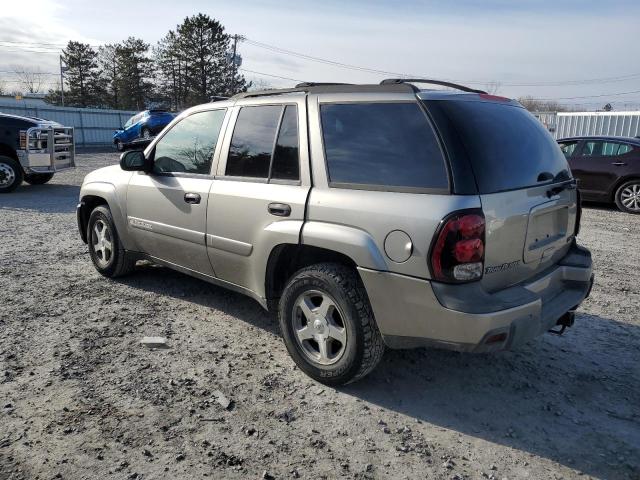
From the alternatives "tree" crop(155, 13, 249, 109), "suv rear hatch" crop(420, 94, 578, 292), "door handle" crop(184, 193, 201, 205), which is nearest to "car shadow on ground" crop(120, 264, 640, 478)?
"suv rear hatch" crop(420, 94, 578, 292)

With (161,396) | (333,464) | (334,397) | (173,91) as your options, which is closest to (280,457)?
(333,464)

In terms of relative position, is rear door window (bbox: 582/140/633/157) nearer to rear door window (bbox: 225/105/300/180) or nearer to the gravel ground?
the gravel ground

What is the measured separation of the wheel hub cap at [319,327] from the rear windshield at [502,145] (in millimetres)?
1206

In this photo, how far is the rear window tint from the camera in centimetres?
288

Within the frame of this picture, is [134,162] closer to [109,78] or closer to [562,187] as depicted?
[562,187]

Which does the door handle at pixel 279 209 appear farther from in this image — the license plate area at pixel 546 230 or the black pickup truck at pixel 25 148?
the black pickup truck at pixel 25 148

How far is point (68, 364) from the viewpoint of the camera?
3.60m

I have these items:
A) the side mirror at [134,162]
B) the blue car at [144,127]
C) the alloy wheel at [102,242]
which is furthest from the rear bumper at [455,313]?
the blue car at [144,127]

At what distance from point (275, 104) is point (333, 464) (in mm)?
2449

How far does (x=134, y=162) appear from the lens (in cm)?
459

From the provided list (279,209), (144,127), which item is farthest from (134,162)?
(144,127)

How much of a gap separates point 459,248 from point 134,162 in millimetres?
3114

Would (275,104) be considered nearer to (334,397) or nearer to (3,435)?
(334,397)

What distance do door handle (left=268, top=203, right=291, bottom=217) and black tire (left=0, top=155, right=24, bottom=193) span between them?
9.71 m
